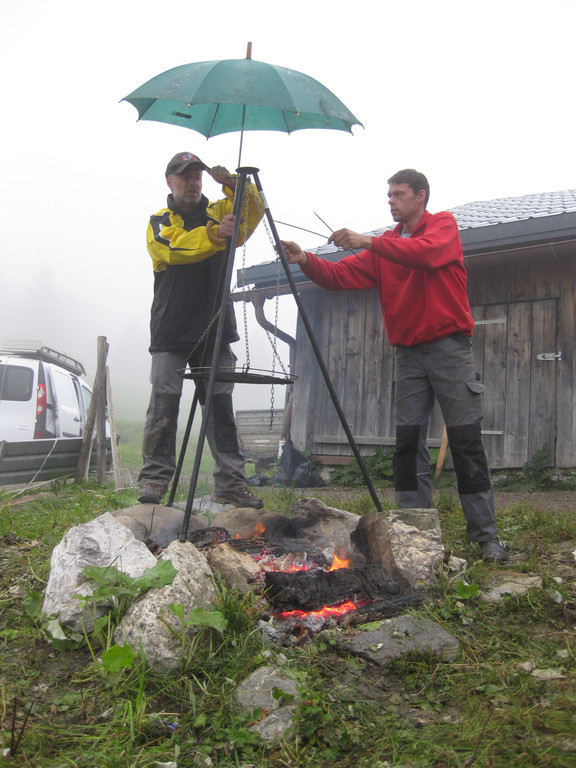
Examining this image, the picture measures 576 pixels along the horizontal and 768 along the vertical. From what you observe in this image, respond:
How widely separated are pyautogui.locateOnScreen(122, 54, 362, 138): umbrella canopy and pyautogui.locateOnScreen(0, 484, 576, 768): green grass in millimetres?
2517

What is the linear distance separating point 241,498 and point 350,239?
1.98 meters

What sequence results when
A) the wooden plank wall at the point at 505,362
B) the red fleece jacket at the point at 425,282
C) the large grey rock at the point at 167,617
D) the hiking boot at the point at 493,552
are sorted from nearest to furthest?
1. the large grey rock at the point at 167,617
2. the hiking boot at the point at 493,552
3. the red fleece jacket at the point at 425,282
4. the wooden plank wall at the point at 505,362

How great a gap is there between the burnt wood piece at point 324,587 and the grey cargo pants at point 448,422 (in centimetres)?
82

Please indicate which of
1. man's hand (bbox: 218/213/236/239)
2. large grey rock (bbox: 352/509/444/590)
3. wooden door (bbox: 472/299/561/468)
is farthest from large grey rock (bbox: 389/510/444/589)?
wooden door (bbox: 472/299/561/468)

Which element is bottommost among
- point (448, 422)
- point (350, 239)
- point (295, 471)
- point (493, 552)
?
point (295, 471)

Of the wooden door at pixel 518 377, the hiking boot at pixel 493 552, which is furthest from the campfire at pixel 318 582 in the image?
the wooden door at pixel 518 377

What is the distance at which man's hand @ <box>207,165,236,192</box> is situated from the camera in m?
3.76

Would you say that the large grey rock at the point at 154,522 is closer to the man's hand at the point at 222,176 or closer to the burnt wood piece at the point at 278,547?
the burnt wood piece at the point at 278,547

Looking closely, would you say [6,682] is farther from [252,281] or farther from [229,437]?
[252,281]

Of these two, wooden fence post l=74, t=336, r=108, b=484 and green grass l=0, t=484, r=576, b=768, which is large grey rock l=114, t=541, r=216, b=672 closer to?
green grass l=0, t=484, r=576, b=768

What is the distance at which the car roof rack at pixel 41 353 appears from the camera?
9859mm

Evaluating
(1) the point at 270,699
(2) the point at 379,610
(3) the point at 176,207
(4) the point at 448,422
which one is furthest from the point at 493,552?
(3) the point at 176,207

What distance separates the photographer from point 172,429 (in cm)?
416

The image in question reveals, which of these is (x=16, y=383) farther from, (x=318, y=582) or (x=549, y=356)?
(x=549, y=356)
